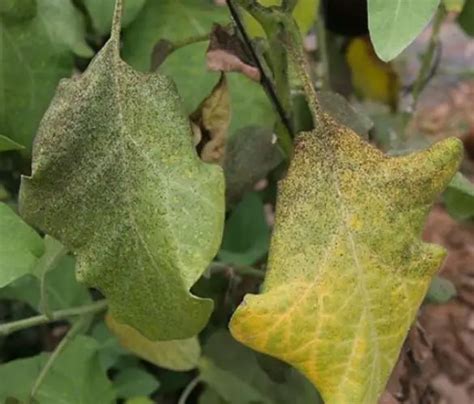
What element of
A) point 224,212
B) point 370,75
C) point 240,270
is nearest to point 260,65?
point 224,212

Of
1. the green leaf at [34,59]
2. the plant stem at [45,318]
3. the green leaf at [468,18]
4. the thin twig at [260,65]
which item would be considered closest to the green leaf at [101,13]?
the green leaf at [34,59]

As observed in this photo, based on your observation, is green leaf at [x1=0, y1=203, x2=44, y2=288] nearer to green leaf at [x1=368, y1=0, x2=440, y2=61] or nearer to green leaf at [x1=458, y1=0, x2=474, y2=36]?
green leaf at [x1=368, y1=0, x2=440, y2=61]

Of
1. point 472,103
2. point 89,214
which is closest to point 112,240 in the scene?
point 89,214

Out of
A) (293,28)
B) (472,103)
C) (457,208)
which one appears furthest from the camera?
(472,103)

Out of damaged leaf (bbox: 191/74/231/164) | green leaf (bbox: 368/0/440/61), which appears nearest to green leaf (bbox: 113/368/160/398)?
damaged leaf (bbox: 191/74/231/164)

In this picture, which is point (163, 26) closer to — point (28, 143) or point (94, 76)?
point (28, 143)

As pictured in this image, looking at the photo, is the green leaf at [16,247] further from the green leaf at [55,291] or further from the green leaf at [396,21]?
the green leaf at [55,291]
